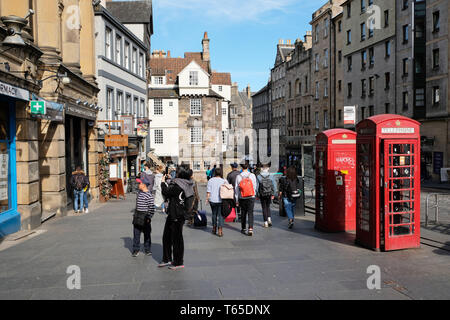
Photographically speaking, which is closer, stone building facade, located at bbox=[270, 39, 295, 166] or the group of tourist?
the group of tourist

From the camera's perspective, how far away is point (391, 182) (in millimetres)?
8523

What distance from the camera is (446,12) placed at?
107 ft

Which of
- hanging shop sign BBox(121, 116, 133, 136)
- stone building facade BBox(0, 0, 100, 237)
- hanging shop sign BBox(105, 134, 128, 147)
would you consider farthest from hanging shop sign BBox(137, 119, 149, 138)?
stone building facade BBox(0, 0, 100, 237)

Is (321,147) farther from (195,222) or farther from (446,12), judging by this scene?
(446,12)

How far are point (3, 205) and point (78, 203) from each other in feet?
17.6

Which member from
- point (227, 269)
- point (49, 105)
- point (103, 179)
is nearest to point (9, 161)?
point (49, 105)

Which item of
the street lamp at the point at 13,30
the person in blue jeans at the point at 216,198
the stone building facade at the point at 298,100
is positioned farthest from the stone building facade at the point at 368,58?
the street lamp at the point at 13,30

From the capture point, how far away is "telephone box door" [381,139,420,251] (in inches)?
334

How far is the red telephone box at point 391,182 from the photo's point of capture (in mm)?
8461

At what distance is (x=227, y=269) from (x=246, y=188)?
369cm

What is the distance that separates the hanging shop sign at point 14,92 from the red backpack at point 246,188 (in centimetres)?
614

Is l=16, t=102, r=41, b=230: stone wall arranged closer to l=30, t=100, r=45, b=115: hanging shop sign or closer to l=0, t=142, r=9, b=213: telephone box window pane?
l=30, t=100, r=45, b=115: hanging shop sign

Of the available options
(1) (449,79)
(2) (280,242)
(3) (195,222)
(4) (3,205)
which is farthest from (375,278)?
(1) (449,79)

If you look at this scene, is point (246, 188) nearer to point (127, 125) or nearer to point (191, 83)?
point (127, 125)
